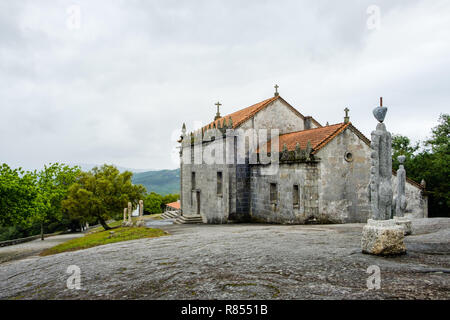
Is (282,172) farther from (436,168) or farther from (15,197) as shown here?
(15,197)

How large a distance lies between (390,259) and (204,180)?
19272 mm

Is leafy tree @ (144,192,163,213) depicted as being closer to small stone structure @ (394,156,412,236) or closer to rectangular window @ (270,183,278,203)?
rectangular window @ (270,183,278,203)

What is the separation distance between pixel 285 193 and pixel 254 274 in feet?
42.4

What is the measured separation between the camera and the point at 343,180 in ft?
58.9

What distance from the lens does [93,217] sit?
100 ft

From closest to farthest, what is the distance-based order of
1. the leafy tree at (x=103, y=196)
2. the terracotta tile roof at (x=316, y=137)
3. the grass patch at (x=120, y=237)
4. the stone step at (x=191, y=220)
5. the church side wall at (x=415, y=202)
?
the grass patch at (x=120, y=237) → the terracotta tile roof at (x=316, y=137) → the church side wall at (x=415, y=202) → the stone step at (x=191, y=220) → the leafy tree at (x=103, y=196)

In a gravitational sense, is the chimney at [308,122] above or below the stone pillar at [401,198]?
above

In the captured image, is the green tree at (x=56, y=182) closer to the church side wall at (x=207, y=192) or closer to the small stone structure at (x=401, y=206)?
the church side wall at (x=207, y=192)

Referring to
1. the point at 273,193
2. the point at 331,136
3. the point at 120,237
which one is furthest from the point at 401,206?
the point at 120,237

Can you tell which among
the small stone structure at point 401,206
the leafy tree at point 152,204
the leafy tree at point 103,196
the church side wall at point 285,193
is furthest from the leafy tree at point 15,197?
the leafy tree at point 152,204

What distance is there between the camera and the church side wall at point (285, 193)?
1717cm

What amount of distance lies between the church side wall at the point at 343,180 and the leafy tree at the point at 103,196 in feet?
64.8
